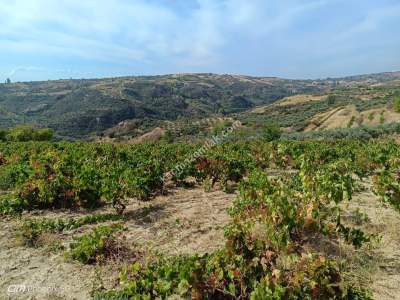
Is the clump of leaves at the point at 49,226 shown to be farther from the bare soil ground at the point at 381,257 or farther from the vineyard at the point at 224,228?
the bare soil ground at the point at 381,257

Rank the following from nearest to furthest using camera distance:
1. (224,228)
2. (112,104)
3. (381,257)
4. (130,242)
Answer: (381,257), (224,228), (130,242), (112,104)

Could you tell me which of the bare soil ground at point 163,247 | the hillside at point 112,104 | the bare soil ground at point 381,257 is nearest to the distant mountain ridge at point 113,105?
the hillside at point 112,104

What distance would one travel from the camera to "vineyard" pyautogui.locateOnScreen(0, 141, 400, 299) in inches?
159

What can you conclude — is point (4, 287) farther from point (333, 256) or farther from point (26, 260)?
point (333, 256)

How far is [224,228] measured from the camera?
626 centimetres

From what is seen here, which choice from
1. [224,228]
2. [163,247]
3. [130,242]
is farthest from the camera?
[130,242]

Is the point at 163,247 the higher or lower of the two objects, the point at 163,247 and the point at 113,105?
the higher

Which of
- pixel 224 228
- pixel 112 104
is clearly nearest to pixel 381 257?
pixel 224 228

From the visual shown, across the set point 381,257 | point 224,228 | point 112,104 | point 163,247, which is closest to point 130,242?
point 163,247

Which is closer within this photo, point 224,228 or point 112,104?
point 224,228

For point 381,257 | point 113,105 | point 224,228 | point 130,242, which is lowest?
point 113,105

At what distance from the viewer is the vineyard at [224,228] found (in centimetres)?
405

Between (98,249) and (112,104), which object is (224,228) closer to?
(98,249)

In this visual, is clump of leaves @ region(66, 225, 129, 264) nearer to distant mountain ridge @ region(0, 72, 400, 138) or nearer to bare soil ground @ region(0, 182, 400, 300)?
bare soil ground @ region(0, 182, 400, 300)
